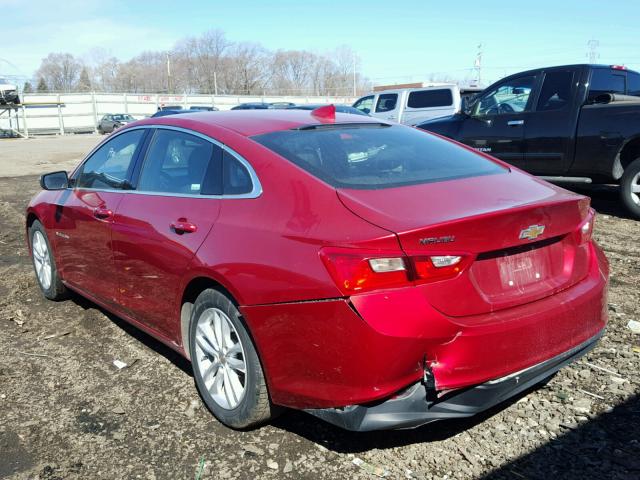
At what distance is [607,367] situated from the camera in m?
3.59

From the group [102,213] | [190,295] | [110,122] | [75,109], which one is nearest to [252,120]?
[190,295]

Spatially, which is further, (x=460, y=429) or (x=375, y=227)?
(x=460, y=429)

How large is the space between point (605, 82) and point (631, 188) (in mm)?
1800

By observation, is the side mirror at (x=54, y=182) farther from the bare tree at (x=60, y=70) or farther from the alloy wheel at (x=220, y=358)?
the bare tree at (x=60, y=70)

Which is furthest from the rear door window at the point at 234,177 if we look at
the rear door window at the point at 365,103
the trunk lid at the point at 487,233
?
the rear door window at the point at 365,103

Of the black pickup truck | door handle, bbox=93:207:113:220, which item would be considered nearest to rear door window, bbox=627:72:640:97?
the black pickup truck

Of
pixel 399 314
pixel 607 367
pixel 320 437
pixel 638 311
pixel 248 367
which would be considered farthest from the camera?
pixel 638 311

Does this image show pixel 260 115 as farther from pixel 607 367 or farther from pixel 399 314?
pixel 607 367

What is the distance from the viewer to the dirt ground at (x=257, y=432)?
108 inches

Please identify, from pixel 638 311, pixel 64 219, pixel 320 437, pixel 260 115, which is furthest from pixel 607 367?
pixel 64 219

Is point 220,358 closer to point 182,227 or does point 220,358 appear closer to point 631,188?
point 182,227

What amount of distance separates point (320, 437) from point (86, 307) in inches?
116

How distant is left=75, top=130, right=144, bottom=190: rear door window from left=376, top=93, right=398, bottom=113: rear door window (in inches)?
533

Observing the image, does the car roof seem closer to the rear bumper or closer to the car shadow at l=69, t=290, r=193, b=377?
the rear bumper
